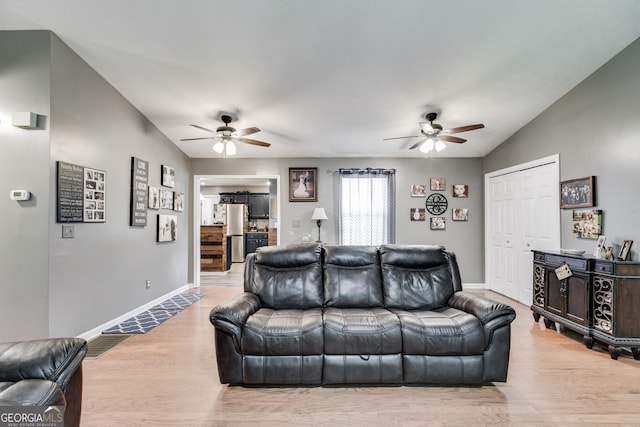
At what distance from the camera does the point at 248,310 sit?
8.12 ft

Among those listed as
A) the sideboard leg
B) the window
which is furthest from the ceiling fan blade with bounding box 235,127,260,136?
the sideboard leg

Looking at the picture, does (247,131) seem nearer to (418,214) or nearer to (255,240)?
(418,214)

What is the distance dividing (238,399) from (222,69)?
311 centimetres

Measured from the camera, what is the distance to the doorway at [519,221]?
4.26 m

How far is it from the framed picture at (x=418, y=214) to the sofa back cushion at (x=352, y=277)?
3.00 meters

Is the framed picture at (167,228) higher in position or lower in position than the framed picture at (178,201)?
lower

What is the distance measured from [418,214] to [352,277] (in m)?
3.36

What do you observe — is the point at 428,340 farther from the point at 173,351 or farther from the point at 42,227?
the point at 42,227

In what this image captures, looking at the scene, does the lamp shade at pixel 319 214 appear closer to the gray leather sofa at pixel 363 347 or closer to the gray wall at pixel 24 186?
the gray leather sofa at pixel 363 347

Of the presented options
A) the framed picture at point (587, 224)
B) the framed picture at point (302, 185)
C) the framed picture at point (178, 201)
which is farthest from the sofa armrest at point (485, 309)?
the framed picture at point (178, 201)

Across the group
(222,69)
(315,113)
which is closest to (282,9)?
(222,69)

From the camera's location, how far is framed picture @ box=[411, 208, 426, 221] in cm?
585

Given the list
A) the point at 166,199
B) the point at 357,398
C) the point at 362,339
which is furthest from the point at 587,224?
the point at 166,199

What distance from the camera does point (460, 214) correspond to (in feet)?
19.1
